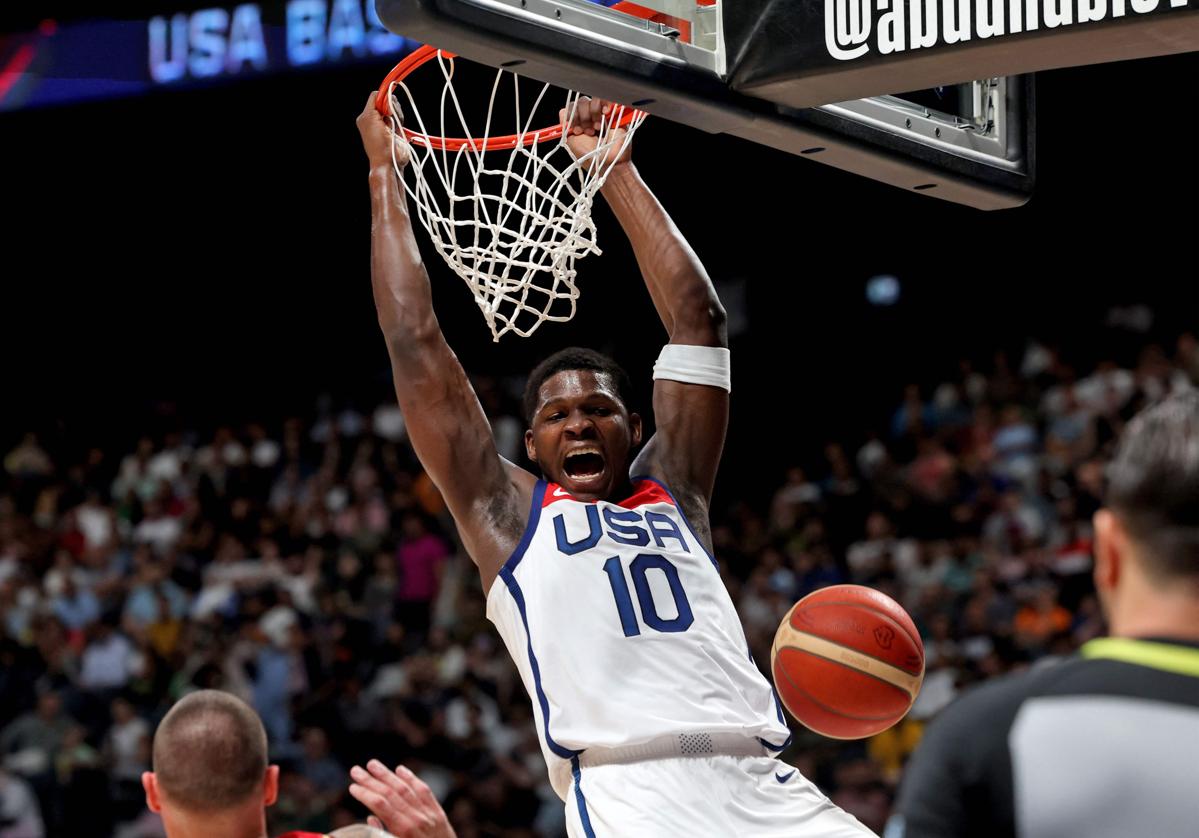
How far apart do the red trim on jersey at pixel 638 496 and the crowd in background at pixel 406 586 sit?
4942mm

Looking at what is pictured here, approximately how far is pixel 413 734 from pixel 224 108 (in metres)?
5.66

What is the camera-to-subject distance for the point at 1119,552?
1.82m

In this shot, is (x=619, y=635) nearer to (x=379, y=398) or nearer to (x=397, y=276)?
(x=397, y=276)

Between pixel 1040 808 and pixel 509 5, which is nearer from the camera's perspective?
pixel 1040 808

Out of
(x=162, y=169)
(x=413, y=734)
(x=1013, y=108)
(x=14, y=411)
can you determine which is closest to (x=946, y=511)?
(x=413, y=734)

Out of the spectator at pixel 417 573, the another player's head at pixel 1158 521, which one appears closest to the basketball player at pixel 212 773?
the another player's head at pixel 1158 521

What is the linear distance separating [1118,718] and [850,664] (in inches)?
101

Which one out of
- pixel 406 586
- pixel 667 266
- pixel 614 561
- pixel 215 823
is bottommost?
pixel 406 586

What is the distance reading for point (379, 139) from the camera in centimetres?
446

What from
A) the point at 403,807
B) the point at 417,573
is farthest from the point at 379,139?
the point at 417,573

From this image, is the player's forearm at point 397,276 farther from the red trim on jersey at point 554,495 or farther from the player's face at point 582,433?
the red trim on jersey at point 554,495

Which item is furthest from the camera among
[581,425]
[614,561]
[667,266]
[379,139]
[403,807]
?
[667,266]

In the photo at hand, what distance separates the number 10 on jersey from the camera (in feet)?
13.1

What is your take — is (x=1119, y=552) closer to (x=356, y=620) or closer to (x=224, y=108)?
(x=356, y=620)
